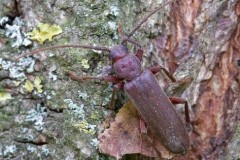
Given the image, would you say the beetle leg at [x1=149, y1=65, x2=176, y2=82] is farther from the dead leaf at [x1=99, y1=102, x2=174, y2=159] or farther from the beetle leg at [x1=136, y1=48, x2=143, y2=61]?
the dead leaf at [x1=99, y1=102, x2=174, y2=159]

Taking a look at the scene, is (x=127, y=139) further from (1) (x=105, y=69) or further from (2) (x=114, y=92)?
(1) (x=105, y=69)

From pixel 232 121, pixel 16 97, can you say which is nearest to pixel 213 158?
pixel 232 121

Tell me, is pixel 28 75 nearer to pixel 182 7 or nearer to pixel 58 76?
pixel 58 76

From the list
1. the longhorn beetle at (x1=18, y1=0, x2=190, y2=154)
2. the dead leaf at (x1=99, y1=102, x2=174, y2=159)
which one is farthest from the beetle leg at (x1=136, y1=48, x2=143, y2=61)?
the dead leaf at (x1=99, y1=102, x2=174, y2=159)

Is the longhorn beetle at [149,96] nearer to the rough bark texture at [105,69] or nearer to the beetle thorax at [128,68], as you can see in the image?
the beetle thorax at [128,68]

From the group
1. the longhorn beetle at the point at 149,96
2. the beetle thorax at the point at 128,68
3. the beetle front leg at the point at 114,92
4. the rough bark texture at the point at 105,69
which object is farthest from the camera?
the beetle thorax at the point at 128,68

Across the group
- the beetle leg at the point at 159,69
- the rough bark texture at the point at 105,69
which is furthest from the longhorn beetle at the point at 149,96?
the rough bark texture at the point at 105,69

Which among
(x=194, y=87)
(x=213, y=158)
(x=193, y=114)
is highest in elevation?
(x=194, y=87)
